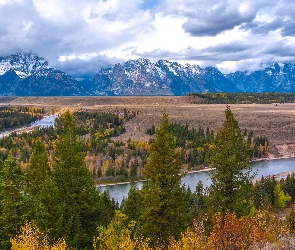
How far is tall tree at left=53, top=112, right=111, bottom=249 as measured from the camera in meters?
35.3

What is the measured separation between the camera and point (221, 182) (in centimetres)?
3256

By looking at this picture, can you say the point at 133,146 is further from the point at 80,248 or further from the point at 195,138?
the point at 80,248

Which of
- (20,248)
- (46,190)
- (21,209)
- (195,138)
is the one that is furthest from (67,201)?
(195,138)

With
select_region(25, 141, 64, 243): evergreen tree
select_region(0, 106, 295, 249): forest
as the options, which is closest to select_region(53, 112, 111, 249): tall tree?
select_region(0, 106, 295, 249): forest

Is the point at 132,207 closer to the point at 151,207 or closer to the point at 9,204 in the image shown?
the point at 151,207

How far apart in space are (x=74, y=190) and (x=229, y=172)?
15979mm

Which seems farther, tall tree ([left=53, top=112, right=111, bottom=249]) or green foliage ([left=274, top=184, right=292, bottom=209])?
green foliage ([left=274, top=184, right=292, bottom=209])

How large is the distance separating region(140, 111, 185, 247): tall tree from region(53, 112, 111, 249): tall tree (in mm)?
7449

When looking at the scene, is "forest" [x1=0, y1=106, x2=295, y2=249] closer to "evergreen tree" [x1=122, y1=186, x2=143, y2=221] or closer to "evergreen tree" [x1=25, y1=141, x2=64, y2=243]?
"evergreen tree" [x1=25, y1=141, x2=64, y2=243]

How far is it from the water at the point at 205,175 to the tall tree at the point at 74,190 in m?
61.4

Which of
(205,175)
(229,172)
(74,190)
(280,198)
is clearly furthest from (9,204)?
(205,175)

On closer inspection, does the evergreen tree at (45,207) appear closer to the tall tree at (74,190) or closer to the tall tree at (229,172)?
the tall tree at (74,190)

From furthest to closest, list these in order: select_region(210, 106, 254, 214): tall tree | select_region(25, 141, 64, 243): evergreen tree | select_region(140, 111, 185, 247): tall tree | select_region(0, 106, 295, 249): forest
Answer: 1. select_region(210, 106, 254, 214): tall tree
2. select_region(140, 111, 185, 247): tall tree
3. select_region(25, 141, 64, 243): evergreen tree
4. select_region(0, 106, 295, 249): forest

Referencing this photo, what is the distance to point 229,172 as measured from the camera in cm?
3197
